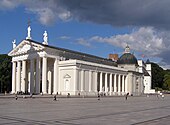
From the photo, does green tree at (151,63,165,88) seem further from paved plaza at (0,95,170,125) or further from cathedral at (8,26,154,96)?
paved plaza at (0,95,170,125)

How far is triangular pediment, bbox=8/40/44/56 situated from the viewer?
84.4m

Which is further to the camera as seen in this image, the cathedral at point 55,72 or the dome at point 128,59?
the dome at point 128,59

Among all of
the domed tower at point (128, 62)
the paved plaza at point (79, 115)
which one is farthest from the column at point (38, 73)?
the paved plaza at point (79, 115)

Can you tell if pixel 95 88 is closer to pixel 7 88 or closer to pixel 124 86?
pixel 124 86

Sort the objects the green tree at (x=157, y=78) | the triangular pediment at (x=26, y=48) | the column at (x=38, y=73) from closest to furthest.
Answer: the column at (x=38, y=73) → the triangular pediment at (x=26, y=48) → the green tree at (x=157, y=78)

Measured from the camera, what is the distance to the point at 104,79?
329 ft

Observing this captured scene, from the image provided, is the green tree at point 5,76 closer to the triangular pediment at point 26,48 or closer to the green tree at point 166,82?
the triangular pediment at point 26,48

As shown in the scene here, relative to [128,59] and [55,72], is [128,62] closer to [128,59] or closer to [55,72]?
[128,59]

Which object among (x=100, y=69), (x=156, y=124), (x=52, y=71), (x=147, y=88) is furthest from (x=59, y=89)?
(x=147, y=88)

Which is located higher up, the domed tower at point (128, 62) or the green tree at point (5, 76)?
the domed tower at point (128, 62)

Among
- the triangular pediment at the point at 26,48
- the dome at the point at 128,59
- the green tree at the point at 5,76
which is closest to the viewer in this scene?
the triangular pediment at the point at 26,48

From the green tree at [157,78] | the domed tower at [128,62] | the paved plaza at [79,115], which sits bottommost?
the paved plaza at [79,115]

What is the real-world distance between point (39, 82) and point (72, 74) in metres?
9.57

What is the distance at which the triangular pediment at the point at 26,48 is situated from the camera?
277 ft
